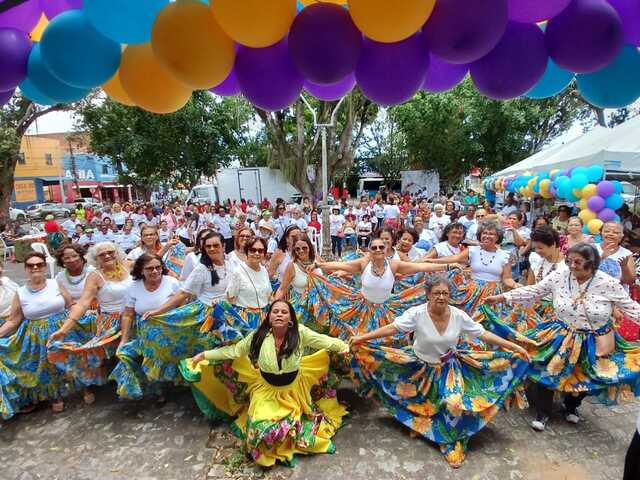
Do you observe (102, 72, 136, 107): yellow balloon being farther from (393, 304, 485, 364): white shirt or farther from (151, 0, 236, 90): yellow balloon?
(393, 304, 485, 364): white shirt

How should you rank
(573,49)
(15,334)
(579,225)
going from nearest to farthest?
(573,49), (15,334), (579,225)

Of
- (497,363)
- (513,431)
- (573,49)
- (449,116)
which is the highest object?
(449,116)

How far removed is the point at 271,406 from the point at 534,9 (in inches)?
128

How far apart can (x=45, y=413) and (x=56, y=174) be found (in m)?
49.0

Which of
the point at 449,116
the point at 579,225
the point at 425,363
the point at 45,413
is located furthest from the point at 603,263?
the point at 449,116

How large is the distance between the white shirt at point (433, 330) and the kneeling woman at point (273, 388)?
592 mm

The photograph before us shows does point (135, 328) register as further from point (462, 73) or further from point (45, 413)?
point (462, 73)

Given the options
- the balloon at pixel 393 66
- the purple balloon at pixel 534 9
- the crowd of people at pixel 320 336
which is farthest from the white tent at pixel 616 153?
the balloon at pixel 393 66

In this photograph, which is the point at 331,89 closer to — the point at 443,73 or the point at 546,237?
the point at 443,73

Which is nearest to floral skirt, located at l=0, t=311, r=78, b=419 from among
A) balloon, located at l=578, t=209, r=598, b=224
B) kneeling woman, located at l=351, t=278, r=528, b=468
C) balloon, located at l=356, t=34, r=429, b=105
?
kneeling woman, located at l=351, t=278, r=528, b=468

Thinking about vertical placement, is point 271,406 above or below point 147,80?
below

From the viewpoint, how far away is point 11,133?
16.3 m

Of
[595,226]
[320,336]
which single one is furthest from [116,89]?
[595,226]

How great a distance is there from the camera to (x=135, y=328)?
3.96 m
